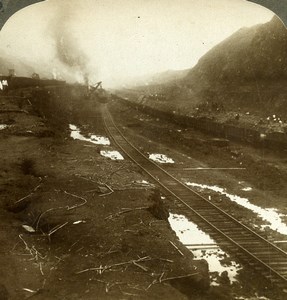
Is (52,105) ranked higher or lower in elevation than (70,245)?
higher

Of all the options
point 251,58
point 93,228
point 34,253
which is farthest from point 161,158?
point 251,58

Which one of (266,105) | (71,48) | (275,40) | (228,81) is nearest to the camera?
(266,105)

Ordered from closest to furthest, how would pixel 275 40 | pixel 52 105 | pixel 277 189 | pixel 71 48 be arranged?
pixel 277 189
pixel 52 105
pixel 275 40
pixel 71 48

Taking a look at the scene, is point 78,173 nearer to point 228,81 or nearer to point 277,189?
point 277,189

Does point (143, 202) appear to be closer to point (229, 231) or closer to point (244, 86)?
point (229, 231)

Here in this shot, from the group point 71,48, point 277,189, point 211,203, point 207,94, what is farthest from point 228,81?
point 211,203

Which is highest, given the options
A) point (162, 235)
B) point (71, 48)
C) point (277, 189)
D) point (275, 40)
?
point (71, 48)
